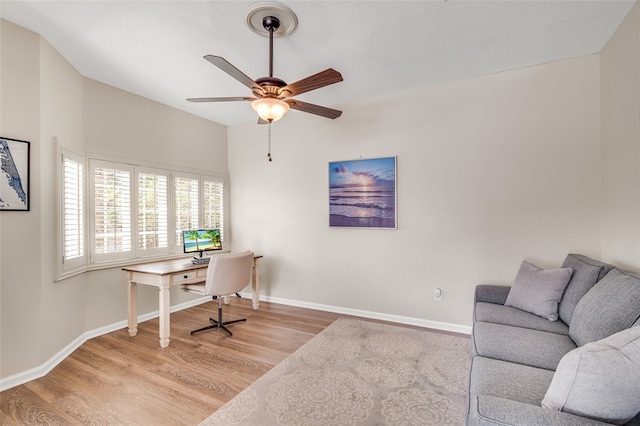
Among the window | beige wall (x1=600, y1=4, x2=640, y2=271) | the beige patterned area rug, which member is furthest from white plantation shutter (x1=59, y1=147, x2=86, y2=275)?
beige wall (x1=600, y1=4, x2=640, y2=271)

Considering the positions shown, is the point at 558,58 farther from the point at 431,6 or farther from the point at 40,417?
the point at 40,417

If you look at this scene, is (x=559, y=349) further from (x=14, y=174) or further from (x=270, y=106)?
(x=14, y=174)

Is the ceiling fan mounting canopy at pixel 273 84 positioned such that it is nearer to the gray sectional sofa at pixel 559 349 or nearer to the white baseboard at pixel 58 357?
the gray sectional sofa at pixel 559 349

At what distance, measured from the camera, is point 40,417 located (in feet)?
6.64

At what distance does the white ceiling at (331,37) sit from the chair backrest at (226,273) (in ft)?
6.48

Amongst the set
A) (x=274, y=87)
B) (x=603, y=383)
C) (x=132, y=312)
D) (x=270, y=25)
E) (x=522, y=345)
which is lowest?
(x=132, y=312)

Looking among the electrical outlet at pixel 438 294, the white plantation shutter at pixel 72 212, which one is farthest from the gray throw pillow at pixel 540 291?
the white plantation shutter at pixel 72 212

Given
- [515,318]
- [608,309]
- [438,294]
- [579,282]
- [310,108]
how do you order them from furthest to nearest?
[438,294]
[310,108]
[515,318]
[579,282]
[608,309]

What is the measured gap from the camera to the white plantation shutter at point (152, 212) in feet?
12.5

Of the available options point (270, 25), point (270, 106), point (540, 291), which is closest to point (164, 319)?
point (270, 106)

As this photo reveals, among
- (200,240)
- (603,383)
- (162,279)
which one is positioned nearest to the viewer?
(603,383)

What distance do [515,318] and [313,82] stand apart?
93.4 inches

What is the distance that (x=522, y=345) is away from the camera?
1.89 m

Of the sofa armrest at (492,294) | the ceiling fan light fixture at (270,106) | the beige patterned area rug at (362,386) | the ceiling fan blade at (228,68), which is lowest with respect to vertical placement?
the beige patterned area rug at (362,386)
